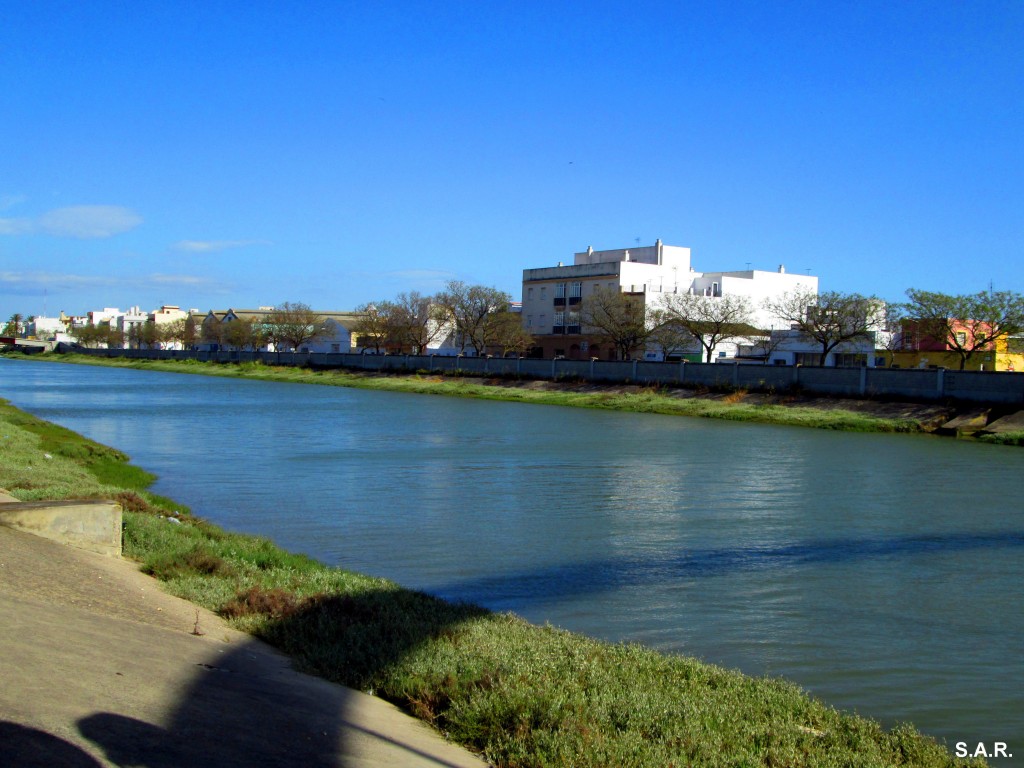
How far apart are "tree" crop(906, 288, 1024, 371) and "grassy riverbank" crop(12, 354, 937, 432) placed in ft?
40.5

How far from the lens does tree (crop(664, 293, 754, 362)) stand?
79.0 m

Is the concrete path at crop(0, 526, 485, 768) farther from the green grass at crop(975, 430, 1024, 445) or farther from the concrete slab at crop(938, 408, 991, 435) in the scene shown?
the concrete slab at crop(938, 408, 991, 435)

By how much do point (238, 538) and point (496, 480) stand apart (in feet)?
42.2

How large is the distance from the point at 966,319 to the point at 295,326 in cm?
8381

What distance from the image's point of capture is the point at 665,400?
61688 millimetres

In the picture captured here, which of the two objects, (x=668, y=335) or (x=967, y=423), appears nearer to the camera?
(x=967, y=423)

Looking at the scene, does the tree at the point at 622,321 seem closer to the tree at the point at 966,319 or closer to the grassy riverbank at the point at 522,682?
the tree at the point at 966,319

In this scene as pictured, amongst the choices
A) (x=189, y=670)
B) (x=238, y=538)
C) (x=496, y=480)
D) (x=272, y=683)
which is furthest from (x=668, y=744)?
(x=496, y=480)

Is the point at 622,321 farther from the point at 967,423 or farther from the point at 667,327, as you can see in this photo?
the point at 967,423

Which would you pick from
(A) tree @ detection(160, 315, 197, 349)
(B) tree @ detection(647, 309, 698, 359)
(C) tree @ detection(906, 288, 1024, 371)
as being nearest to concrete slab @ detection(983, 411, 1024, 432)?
(C) tree @ detection(906, 288, 1024, 371)

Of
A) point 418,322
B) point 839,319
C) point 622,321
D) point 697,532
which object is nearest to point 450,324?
point 418,322

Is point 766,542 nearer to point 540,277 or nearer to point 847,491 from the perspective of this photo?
point 847,491

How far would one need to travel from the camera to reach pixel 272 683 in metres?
7.97

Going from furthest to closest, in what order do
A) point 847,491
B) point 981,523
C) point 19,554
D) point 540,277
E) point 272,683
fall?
point 540,277 → point 847,491 → point 981,523 → point 19,554 → point 272,683
